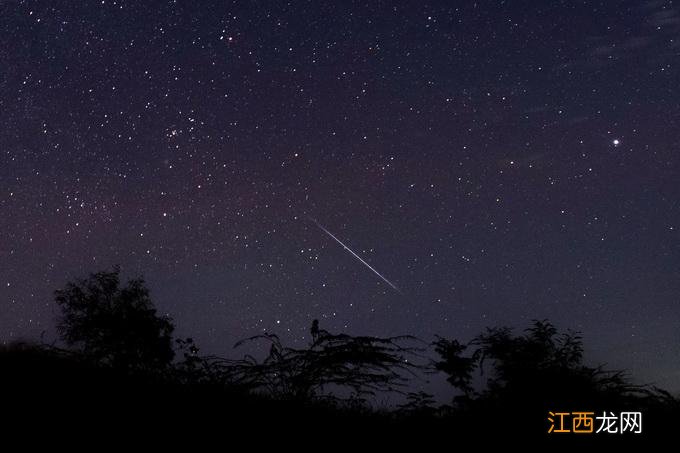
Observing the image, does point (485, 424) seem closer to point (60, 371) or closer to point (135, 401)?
point (135, 401)

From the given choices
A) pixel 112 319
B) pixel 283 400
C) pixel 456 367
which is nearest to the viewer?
pixel 283 400

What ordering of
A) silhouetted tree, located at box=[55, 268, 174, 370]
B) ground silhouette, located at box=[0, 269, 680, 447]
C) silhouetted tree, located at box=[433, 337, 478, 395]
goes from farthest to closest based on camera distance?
1. silhouetted tree, located at box=[55, 268, 174, 370]
2. silhouetted tree, located at box=[433, 337, 478, 395]
3. ground silhouette, located at box=[0, 269, 680, 447]

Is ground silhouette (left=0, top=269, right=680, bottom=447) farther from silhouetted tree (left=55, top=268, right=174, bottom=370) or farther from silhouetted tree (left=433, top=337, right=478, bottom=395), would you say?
silhouetted tree (left=55, top=268, right=174, bottom=370)

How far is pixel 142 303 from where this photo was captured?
1060 inches

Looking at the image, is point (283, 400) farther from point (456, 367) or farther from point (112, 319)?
point (112, 319)

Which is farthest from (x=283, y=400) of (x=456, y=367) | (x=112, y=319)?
(x=112, y=319)

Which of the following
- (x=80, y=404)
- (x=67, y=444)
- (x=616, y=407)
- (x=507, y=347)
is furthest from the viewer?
(x=507, y=347)

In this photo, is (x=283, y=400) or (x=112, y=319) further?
(x=112, y=319)

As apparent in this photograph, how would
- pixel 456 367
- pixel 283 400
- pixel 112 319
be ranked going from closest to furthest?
pixel 283 400, pixel 456 367, pixel 112 319

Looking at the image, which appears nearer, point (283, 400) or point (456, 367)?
point (283, 400)

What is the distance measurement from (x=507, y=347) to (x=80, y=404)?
8.98 meters

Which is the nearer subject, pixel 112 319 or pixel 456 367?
pixel 456 367

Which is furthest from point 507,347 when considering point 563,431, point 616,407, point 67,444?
point 67,444

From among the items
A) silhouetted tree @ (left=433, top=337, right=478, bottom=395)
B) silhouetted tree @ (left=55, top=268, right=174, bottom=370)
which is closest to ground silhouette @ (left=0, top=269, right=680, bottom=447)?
silhouetted tree @ (left=433, top=337, right=478, bottom=395)
